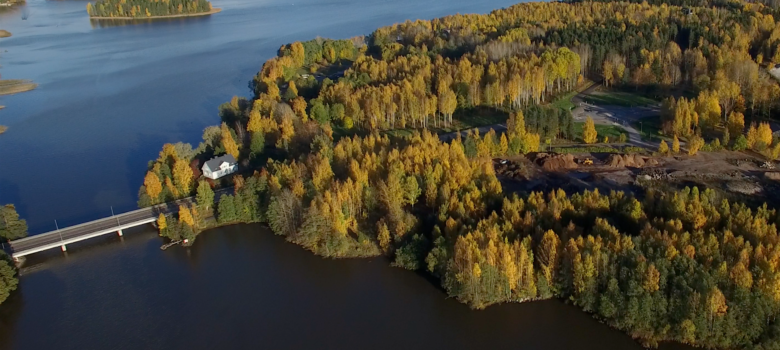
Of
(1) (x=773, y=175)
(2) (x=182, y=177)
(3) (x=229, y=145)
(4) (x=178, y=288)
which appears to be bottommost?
(4) (x=178, y=288)

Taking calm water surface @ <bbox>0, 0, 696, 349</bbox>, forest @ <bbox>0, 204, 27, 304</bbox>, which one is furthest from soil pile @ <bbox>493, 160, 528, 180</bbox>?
forest @ <bbox>0, 204, 27, 304</bbox>

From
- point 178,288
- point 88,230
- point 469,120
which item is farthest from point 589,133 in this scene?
point 88,230

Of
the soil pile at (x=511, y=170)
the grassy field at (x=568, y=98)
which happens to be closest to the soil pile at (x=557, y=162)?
the soil pile at (x=511, y=170)

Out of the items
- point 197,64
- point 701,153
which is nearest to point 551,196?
point 701,153

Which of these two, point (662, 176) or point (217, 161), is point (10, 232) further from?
point (662, 176)

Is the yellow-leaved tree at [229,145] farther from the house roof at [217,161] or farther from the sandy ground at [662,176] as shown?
the sandy ground at [662,176]
